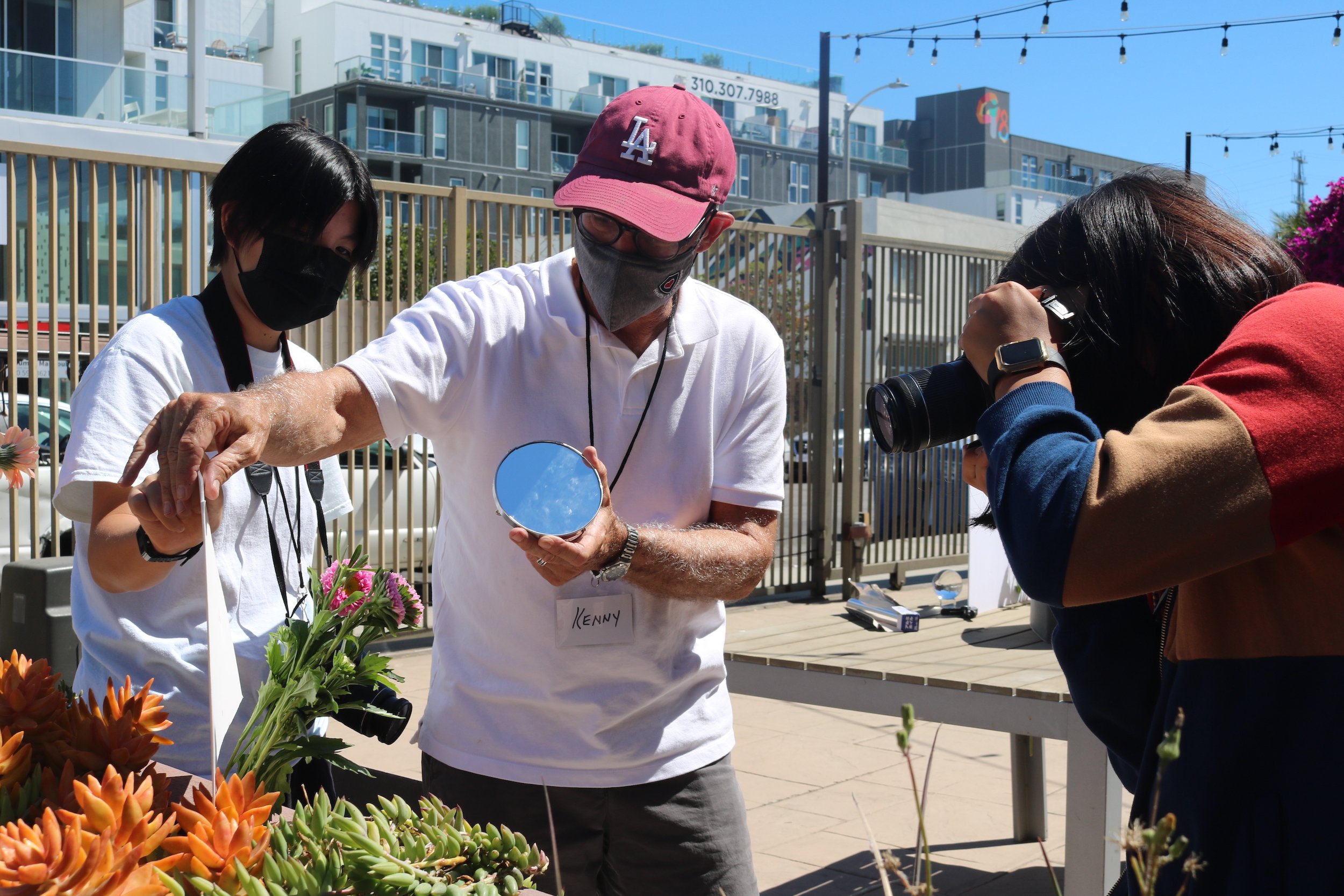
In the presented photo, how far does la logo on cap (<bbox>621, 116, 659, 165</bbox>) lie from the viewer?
6.17 feet

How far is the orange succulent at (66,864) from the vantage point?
2.87 feet

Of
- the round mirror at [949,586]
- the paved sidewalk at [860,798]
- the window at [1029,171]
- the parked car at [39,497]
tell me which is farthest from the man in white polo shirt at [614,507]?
the window at [1029,171]

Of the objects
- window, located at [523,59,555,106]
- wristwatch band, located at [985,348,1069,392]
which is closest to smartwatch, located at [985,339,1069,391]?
wristwatch band, located at [985,348,1069,392]

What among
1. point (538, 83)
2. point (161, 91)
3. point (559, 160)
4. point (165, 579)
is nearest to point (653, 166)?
point (165, 579)

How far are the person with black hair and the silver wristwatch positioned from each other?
53 cm

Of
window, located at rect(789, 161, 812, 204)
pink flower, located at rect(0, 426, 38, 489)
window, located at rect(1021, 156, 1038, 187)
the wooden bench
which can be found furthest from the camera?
window, located at rect(1021, 156, 1038, 187)

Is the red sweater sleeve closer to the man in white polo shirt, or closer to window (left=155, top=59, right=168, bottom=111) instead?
the man in white polo shirt

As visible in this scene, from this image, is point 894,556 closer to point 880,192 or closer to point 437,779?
point 437,779

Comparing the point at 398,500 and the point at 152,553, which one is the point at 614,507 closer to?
the point at 152,553

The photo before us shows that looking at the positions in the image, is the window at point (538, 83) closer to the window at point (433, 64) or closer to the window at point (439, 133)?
the window at point (433, 64)

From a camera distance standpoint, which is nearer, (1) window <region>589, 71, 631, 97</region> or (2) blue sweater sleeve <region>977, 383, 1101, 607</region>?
(2) blue sweater sleeve <region>977, 383, 1101, 607</region>

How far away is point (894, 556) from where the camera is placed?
30.4 ft

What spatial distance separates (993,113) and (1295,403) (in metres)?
87.5

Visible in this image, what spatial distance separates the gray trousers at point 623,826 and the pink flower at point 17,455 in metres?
0.83
